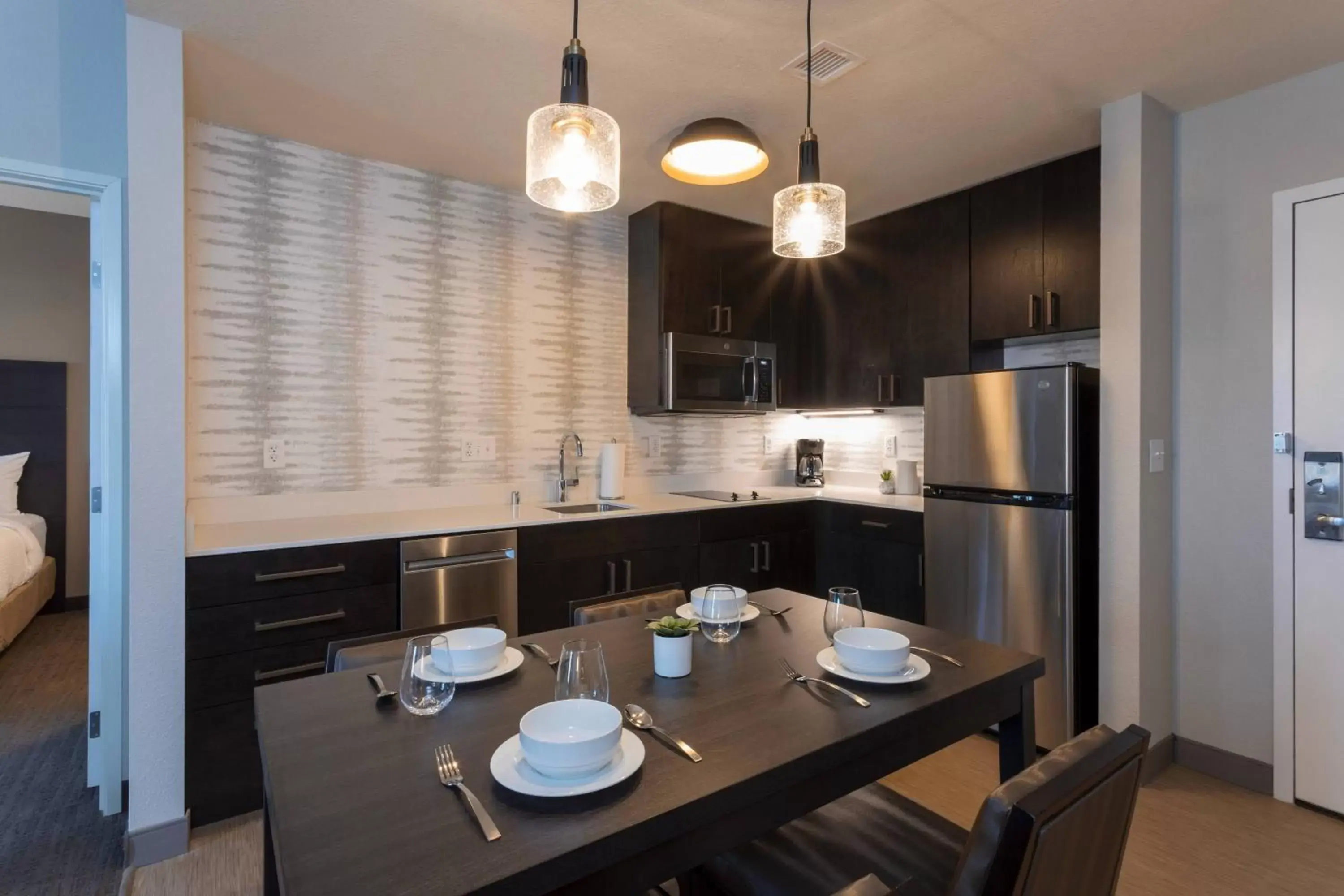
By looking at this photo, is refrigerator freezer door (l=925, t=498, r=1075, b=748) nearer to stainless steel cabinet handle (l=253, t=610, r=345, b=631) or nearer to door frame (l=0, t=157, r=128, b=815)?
stainless steel cabinet handle (l=253, t=610, r=345, b=631)

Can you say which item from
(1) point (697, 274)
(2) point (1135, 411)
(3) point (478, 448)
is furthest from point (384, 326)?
(2) point (1135, 411)

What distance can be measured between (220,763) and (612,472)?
2.02 metres

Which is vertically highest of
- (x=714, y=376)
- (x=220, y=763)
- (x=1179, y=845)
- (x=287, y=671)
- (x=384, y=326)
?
(x=384, y=326)

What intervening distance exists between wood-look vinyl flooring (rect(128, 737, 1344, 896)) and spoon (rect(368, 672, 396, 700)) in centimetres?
111

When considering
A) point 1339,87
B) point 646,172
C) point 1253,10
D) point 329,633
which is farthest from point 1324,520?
point 329,633

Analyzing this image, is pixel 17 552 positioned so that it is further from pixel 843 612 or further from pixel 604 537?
pixel 843 612

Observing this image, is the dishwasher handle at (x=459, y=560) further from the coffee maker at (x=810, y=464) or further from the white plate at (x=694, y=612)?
the coffee maker at (x=810, y=464)

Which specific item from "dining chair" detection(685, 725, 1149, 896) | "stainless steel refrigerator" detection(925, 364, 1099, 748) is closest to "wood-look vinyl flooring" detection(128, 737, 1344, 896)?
"stainless steel refrigerator" detection(925, 364, 1099, 748)

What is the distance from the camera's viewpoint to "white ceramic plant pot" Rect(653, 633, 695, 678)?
133 centimetres

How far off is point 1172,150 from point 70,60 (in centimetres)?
402

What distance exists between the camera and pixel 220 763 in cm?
214

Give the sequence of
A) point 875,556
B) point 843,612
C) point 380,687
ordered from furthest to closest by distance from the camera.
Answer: point 875,556
point 843,612
point 380,687

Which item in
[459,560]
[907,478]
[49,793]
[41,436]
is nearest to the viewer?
[49,793]

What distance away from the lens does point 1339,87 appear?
2221 millimetres
